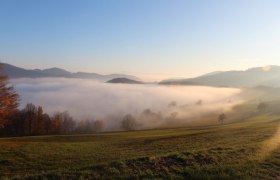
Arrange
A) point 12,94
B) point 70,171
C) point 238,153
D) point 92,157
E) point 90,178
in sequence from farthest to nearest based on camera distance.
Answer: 1. point 12,94
2. point 92,157
3. point 238,153
4. point 70,171
5. point 90,178

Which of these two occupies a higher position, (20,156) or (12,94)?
(12,94)

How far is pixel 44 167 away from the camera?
1101 inches

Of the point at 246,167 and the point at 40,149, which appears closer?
the point at 246,167

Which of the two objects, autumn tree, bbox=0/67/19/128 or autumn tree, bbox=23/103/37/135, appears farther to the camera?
autumn tree, bbox=23/103/37/135

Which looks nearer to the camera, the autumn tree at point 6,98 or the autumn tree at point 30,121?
the autumn tree at point 6,98

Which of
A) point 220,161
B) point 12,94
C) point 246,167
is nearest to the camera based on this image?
point 246,167

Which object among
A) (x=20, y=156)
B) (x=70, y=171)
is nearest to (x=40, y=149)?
(x=20, y=156)

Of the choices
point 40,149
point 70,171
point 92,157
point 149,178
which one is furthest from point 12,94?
point 149,178

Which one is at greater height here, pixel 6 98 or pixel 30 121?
pixel 6 98

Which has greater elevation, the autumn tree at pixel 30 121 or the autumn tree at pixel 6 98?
the autumn tree at pixel 6 98

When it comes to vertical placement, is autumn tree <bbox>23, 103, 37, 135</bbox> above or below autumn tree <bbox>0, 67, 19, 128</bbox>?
below

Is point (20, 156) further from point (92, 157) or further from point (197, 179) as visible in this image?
point (197, 179)

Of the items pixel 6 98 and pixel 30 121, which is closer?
pixel 6 98

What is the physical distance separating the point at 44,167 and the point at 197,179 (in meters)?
16.5
